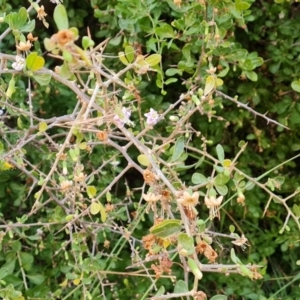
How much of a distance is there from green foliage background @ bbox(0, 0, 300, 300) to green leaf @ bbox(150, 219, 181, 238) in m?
0.50

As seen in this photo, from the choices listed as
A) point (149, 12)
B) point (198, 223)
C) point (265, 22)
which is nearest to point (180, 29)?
point (149, 12)

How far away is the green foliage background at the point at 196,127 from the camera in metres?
1.29

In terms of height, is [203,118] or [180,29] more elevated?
[180,29]

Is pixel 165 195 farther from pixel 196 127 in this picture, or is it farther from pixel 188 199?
pixel 196 127

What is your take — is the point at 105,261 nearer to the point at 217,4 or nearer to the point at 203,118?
the point at 203,118

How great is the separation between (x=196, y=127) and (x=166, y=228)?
2.82ft

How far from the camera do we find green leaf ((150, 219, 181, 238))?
74 cm

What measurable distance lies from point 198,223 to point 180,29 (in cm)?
57

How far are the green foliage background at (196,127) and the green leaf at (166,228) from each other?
0.50 meters

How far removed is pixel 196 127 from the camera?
5.19ft

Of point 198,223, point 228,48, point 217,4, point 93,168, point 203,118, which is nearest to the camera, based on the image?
point 198,223

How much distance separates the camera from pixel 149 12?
1.25 metres

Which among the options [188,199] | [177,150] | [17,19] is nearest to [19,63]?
[17,19]

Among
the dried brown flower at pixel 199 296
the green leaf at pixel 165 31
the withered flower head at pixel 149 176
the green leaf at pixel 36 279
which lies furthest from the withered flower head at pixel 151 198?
the green leaf at pixel 36 279
